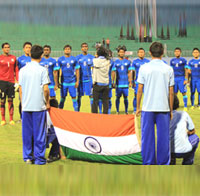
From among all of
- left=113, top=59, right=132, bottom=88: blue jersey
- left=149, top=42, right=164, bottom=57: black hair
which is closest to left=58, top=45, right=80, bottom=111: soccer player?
left=113, top=59, right=132, bottom=88: blue jersey

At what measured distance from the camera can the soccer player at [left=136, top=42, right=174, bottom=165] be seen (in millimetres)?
6387

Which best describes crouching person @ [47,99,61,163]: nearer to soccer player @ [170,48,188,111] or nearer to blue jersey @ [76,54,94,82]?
blue jersey @ [76,54,94,82]

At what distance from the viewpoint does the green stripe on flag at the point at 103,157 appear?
684cm

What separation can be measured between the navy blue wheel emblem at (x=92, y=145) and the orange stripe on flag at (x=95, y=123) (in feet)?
0.30

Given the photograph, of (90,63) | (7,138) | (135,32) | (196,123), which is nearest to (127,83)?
(90,63)

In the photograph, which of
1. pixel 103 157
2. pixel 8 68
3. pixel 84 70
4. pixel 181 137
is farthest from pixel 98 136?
pixel 84 70

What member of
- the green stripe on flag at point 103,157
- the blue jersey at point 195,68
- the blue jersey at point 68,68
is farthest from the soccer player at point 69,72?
Answer: the green stripe on flag at point 103,157

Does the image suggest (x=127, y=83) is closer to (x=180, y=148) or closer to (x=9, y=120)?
(x=9, y=120)

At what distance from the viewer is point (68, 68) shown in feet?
39.4

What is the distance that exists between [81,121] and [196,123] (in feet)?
16.4

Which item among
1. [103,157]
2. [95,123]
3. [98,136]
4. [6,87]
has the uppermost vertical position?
[6,87]

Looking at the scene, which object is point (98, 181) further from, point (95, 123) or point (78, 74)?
point (78, 74)

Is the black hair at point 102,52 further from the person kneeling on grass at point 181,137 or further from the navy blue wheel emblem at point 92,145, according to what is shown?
the person kneeling on grass at point 181,137

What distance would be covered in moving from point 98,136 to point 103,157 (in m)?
0.35
